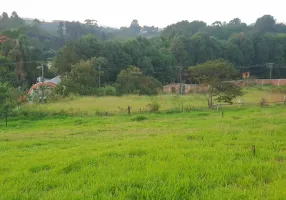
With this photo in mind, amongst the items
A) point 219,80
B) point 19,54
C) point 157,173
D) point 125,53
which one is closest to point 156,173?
point 157,173

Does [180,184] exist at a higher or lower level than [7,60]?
lower

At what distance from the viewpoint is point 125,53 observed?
52125mm

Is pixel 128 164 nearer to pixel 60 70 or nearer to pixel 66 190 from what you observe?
pixel 66 190

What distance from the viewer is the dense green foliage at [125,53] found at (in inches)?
1810

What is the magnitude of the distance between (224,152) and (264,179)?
152 cm

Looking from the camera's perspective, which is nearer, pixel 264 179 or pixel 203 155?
pixel 264 179

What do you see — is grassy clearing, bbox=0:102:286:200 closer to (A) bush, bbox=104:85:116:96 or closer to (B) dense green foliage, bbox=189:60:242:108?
(B) dense green foliage, bbox=189:60:242:108

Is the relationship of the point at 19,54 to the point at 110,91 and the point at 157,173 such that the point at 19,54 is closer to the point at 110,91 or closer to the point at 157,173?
the point at 110,91

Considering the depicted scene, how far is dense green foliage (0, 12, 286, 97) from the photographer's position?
45969 mm

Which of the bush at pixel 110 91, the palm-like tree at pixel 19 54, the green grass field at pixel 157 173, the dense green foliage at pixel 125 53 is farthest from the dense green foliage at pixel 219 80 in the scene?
the palm-like tree at pixel 19 54

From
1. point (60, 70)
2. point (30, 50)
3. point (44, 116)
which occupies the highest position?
point (30, 50)

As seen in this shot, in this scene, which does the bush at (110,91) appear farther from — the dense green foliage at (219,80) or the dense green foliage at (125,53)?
the dense green foliage at (219,80)

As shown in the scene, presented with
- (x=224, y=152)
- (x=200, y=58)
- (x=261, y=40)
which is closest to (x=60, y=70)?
(x=200, y=58)

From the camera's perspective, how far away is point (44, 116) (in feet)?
69.5
